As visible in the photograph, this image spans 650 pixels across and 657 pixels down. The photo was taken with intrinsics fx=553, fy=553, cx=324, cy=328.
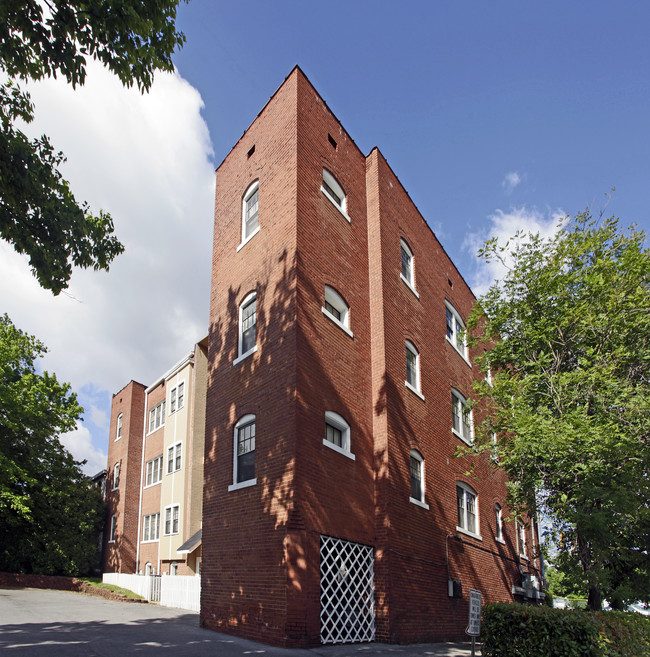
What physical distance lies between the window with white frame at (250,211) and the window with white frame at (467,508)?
35.7ft

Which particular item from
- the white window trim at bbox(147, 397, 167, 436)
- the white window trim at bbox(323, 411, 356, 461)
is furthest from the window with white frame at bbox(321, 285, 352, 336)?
the white window trim at bbox(147, 397, 167, 436)

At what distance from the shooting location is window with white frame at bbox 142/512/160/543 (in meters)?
29.4

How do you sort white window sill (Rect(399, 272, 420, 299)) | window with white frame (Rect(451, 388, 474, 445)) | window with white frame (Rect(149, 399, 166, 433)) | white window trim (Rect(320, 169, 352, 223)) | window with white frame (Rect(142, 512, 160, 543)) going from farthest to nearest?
window with white frame (Rect(149, 399, 166, 433)) < window with white frame (Rect(142, 512, 160, 543)) < window with white frame (Rect(451, 388, 474, 445)) < white window sill (Rect(399, 272, 420, 299)) < white window trim (Rect(320, 169, 352, 223))

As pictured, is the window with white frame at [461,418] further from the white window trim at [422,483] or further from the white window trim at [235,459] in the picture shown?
the white window trim at [235,459]

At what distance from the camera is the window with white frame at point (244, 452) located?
13.0m

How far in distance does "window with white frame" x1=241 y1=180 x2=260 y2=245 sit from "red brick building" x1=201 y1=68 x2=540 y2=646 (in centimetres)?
7

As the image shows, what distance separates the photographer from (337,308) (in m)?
15.1

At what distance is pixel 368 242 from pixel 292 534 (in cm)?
935

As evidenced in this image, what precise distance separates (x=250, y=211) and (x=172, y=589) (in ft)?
49.4

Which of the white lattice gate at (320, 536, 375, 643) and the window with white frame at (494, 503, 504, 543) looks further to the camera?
the window with white frame at (494, 503, 504, 543)

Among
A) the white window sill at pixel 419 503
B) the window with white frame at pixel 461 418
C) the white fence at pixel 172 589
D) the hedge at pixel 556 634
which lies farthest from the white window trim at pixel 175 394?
the hedge at pixel 556 634

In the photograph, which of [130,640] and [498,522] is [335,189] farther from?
[498,522]

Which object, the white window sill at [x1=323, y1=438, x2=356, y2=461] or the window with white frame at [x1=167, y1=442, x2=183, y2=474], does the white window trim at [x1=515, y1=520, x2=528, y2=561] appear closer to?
the white window sill at [x1=323, y1=438, x2=356, y2=461]

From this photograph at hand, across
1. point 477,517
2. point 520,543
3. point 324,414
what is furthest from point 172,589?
point 520,543
